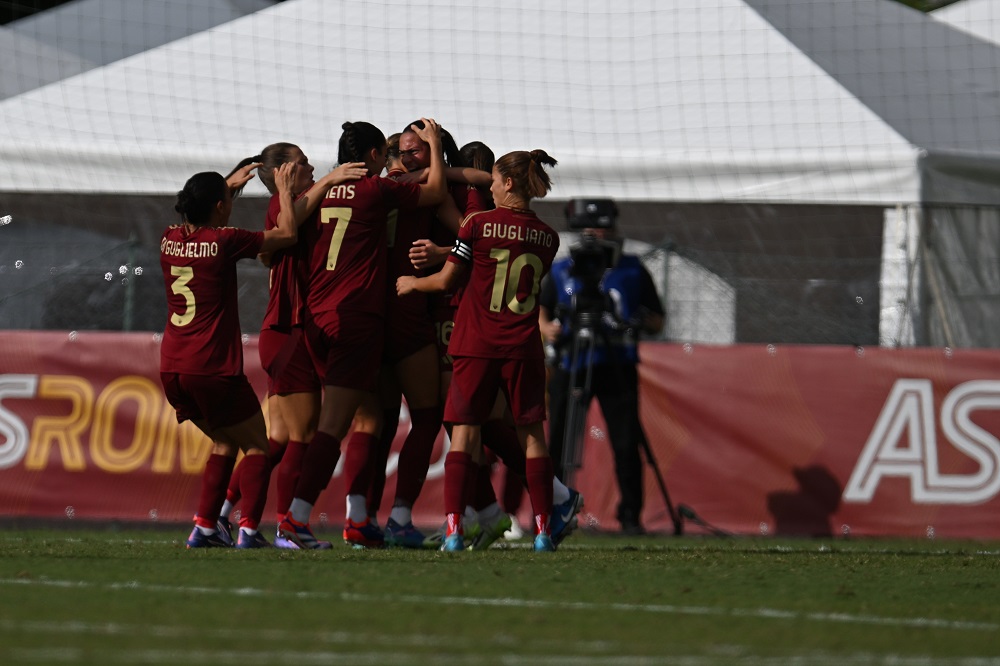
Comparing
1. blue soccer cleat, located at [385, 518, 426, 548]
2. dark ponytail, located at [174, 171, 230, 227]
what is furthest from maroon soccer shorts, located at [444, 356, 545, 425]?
dark ponytail, located at [174, 171, 230, 227]

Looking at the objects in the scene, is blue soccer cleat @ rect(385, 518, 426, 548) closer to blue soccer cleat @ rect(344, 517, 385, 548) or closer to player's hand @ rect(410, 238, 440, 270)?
blue soccer cleat @ rect(344, 517, 385, 548)

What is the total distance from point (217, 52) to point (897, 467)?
6732 mm

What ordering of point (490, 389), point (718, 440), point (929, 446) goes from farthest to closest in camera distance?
point (718, 440), point (929, 446), point (490, 389)

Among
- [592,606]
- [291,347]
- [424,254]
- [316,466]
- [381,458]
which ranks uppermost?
[424,254]

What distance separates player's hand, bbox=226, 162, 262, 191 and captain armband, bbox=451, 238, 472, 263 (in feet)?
3.64

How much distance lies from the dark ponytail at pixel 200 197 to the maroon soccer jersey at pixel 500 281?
3.56 feet

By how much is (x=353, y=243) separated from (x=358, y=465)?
1036 mm

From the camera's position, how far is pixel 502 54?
13008mm

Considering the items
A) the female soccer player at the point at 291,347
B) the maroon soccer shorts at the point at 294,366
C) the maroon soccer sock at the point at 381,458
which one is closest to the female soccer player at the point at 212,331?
the female soccer player at the point at 291,347

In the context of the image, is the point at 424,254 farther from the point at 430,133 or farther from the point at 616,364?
the point at 616,364

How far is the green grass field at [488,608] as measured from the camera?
A: 3.69 meters

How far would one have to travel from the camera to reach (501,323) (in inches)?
277

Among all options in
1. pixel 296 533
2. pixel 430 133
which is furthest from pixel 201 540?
pixel 430 133

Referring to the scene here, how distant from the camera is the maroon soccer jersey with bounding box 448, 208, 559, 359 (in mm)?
6996
